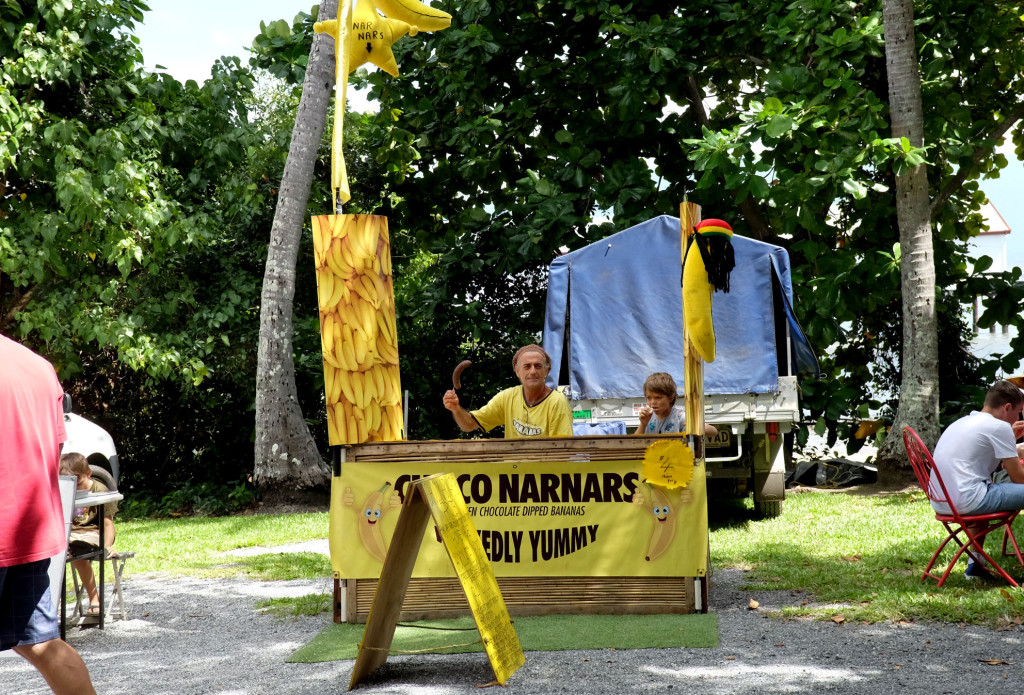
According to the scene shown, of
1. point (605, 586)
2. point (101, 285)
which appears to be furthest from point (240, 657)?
point (101, 285)

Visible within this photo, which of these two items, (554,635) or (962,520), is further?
(962,520)

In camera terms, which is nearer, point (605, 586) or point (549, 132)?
point (605, 586)

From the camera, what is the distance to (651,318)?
1087cm

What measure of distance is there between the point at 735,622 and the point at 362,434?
2444mm

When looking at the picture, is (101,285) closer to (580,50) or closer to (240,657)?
(580,50)

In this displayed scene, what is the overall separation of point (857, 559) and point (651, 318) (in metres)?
3.77

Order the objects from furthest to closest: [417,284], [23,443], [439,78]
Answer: [417,284] < [439,78] < [23,443]

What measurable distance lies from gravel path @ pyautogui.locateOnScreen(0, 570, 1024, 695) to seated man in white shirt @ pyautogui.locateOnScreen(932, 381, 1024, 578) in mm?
1139

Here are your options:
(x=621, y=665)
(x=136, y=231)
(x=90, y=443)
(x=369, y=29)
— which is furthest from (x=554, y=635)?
(x=136, y=231)

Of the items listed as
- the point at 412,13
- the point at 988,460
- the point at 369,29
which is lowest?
the point at 988,460

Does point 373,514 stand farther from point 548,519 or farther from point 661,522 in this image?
point 661,522

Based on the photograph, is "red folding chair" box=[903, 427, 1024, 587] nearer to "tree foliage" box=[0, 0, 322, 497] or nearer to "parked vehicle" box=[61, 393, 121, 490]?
"parked vehicle" box=[61, 393, 121, 490]

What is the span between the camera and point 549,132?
15188 millimetres

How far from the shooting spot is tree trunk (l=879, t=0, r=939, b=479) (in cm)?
1205
